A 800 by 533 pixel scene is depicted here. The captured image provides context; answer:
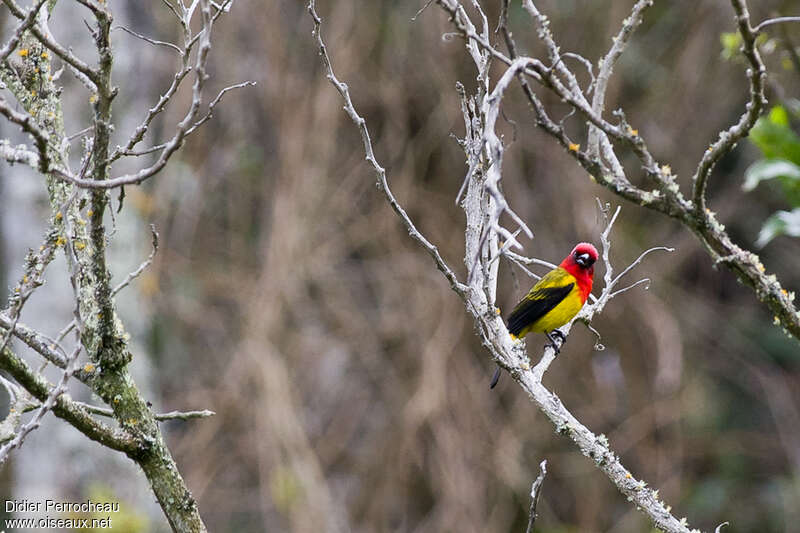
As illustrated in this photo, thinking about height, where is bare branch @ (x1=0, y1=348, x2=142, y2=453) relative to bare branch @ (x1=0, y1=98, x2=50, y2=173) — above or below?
below

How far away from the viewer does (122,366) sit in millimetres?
2326

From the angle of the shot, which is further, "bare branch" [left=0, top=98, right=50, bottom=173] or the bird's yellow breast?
the bird's yellow breast

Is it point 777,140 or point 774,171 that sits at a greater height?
point 777,140

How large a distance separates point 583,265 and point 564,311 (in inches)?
12.8

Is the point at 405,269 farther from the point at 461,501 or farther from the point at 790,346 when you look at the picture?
the point at 790,346

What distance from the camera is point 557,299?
457 cm

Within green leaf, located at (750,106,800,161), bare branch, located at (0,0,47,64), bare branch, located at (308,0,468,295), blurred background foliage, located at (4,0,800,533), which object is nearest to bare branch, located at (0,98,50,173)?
bare branch, located at (0,0,47,64)

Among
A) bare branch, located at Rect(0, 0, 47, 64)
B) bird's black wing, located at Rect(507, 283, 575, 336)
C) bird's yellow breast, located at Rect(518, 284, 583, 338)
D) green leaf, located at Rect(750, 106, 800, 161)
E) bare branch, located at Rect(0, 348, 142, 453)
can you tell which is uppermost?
bird's black wing, located at Rect(507, 283, 575, 336)

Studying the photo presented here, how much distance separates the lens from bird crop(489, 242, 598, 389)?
4562 millimetres

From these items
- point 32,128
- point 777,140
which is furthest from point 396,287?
point 32,128

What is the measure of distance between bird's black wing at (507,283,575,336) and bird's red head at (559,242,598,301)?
10 cm

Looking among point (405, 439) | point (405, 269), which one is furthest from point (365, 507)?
point (405, 269)

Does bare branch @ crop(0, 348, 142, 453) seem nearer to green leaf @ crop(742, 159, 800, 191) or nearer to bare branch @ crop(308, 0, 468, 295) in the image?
bare branch @ crop(308, 0, 468, 295)

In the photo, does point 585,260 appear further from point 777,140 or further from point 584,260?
→ point 777,140
